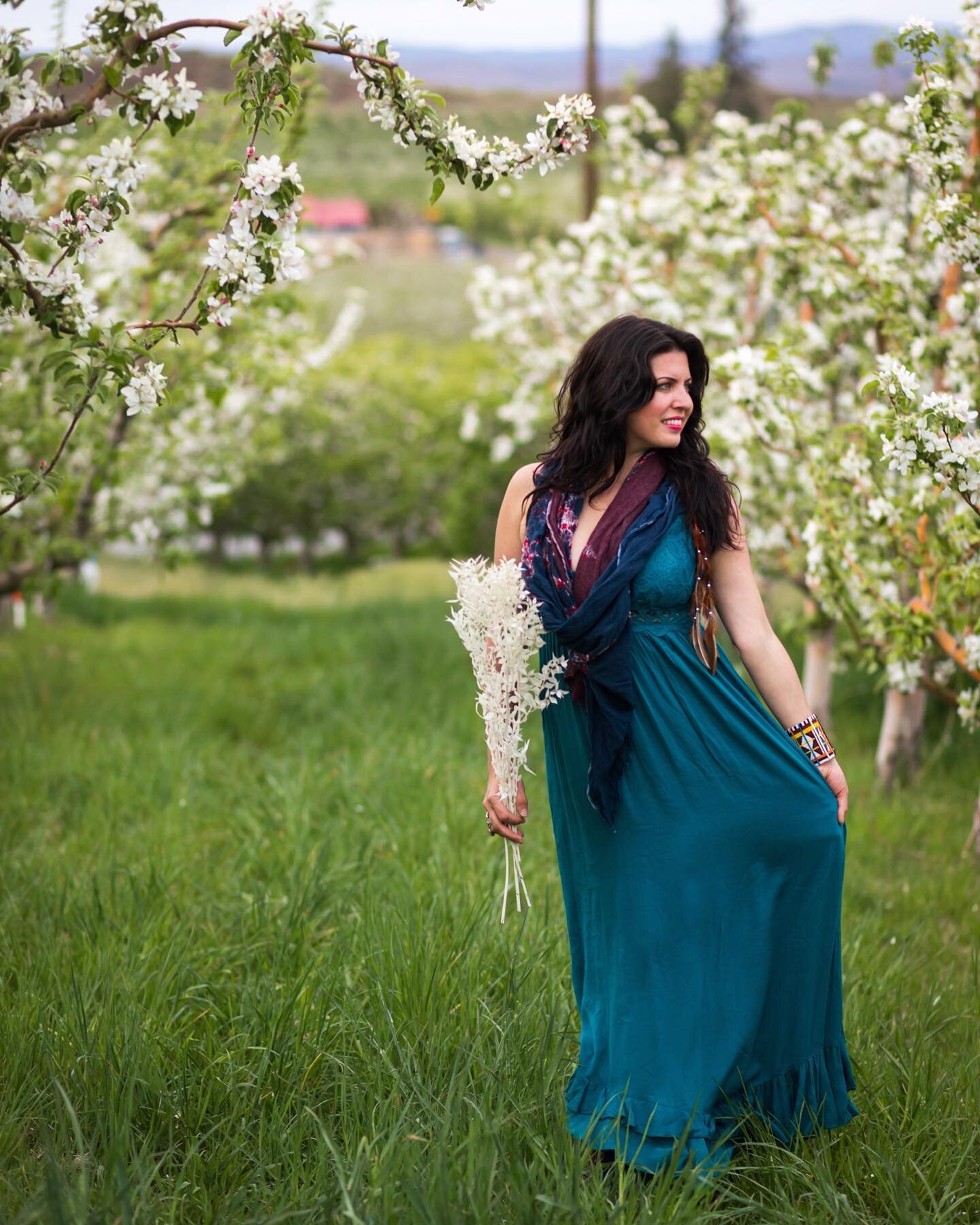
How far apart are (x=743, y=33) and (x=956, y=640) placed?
1842 inches

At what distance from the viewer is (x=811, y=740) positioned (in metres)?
3.01

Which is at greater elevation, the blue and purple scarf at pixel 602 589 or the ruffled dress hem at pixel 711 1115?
the blue and purple scarf at pixel 602 589

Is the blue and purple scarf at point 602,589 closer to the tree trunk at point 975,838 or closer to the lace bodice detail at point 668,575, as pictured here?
the lace bodice detail at point 668,575

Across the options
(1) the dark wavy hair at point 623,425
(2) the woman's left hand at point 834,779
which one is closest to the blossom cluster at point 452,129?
(1) the dark wavy hair at point 623,425

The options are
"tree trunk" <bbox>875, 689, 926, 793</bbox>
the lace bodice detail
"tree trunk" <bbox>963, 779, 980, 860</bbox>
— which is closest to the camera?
the lace bodice detail

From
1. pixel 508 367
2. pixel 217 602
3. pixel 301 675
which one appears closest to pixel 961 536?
pixel 301 675

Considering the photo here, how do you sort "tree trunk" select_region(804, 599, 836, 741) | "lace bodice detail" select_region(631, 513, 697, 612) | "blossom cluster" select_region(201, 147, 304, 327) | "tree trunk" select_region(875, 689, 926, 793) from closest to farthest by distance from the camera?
"blossom cluster" select_region(201, 147, 304, 327) → "lace bodice detail" select_region(631, 513, 697, 612) → "tree trunk" select_region(875, 689, 926, 793) → "tree trunk" select_region(804, 599, 836, 741)

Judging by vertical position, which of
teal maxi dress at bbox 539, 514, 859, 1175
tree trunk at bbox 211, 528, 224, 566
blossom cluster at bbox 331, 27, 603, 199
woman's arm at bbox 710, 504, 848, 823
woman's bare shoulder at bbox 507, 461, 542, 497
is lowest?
tree trunk at bbox 211, 528, 224, 566

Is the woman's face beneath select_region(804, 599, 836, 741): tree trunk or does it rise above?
above

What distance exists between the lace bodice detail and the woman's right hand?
20.3 inches

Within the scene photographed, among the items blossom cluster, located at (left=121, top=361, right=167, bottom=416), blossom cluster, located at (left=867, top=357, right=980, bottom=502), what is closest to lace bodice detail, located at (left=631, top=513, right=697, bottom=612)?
blossom cluster, located at (left=867, top=357, right=980, bottom=502)

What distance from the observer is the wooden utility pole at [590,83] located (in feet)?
40.4

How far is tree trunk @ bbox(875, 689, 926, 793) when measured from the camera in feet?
21.9

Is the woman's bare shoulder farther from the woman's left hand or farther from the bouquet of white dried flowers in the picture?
the woman's left hand
